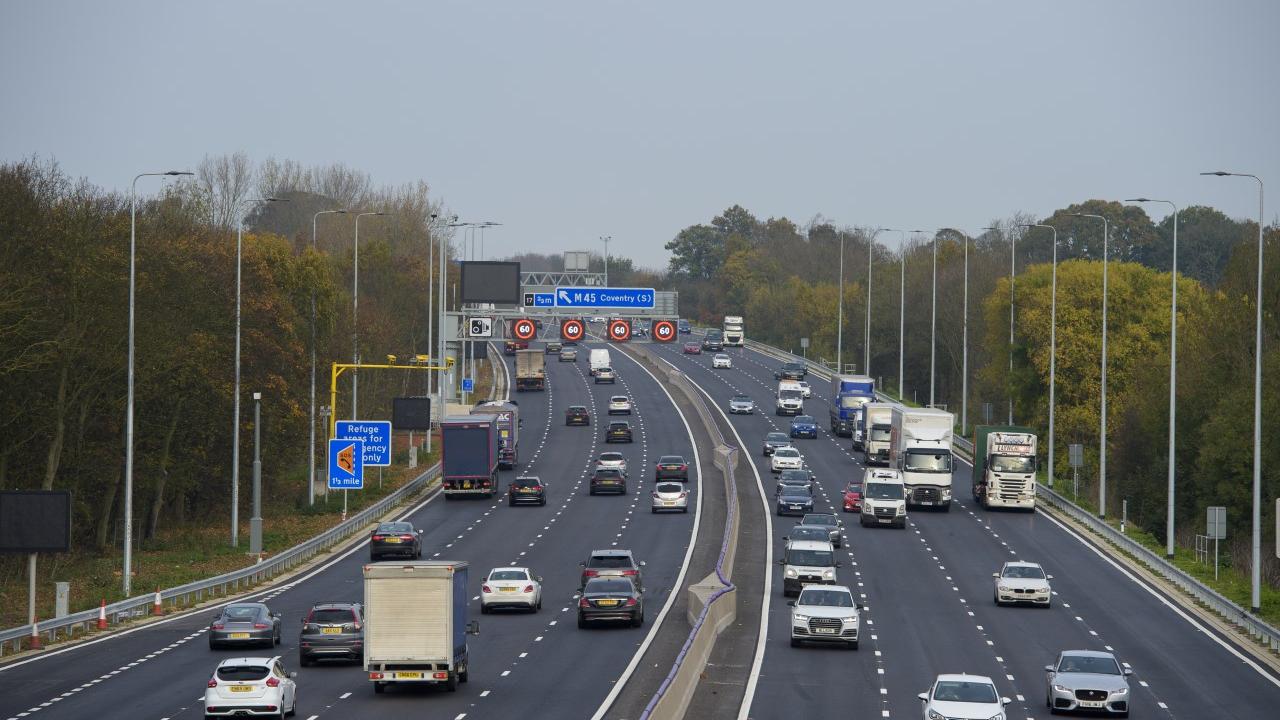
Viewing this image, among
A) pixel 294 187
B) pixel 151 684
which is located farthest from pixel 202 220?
pixel 294 187

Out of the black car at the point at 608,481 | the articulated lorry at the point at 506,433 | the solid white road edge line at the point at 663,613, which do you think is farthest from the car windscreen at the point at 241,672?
the articulated lorry at the point at 506,433

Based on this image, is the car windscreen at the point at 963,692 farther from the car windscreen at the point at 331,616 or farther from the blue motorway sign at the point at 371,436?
the blue motorway sign at the point at 371,436

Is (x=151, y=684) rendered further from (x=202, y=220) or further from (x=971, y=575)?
(x=202, y=220)

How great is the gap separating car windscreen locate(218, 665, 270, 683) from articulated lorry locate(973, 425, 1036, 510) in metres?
48.2

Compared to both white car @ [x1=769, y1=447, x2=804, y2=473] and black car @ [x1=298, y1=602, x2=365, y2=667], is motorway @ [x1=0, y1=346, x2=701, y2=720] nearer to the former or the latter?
black car @ [x1=298, y1=602, x2=365, y2=667]

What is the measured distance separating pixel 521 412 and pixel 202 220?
104 feet

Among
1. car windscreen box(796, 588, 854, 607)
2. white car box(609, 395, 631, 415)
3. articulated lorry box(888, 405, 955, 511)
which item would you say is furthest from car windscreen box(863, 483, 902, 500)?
white car box(609, 395, 631, 415)

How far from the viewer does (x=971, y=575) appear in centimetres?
5612

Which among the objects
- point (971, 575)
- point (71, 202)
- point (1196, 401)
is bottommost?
point (971, 575)

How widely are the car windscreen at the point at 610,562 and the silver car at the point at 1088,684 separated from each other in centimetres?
1662

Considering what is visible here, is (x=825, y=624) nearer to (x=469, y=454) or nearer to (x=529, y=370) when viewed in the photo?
(x=469, y=454)

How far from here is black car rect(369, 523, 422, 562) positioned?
57844mm

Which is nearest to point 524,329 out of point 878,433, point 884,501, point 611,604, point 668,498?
point 668,498

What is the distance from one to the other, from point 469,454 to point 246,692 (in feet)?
159
